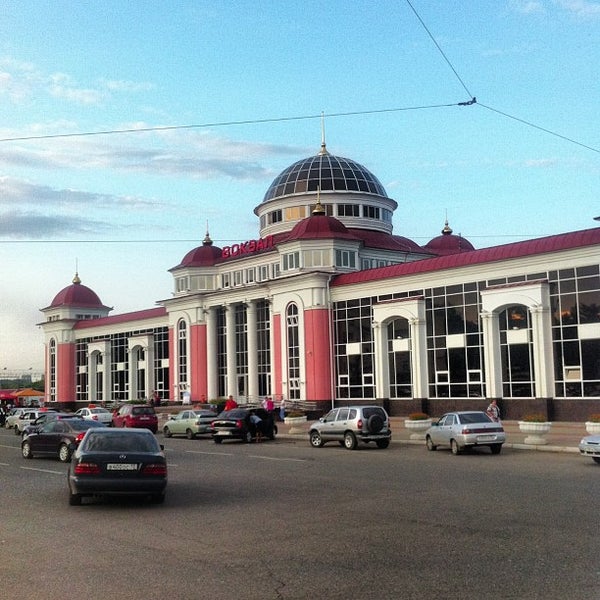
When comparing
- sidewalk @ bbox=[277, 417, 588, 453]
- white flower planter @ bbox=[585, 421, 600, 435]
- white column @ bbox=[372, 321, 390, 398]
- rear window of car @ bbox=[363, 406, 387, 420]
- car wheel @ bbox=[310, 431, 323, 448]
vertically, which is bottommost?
sidewalk @ bbox=[277, 417, 588, 453]

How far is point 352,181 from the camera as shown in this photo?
206 ft

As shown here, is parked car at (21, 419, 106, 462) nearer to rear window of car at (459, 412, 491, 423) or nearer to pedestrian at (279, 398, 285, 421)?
rear window of car at (459, 412, 491, 423)

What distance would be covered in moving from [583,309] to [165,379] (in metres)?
39.9

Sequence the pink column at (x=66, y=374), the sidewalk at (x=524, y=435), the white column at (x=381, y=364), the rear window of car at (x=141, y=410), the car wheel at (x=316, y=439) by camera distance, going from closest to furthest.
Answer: the sidewalk at (x=524, y=435) → the car wheel at (x=316, y=439) → the rear window of car at (x=141, y=410) → the white column at (x=381, y=364) → the pink column at (x=66, y=374)

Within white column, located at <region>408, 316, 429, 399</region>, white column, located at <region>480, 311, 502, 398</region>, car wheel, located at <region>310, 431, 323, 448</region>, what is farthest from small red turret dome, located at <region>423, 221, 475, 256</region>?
car wheel, located at <region>310, 431, 323, 448</region>

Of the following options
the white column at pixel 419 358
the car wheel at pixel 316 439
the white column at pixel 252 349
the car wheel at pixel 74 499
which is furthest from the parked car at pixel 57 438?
the white column at pixel 252 349

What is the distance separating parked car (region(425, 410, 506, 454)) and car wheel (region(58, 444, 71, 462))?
11.8 meters

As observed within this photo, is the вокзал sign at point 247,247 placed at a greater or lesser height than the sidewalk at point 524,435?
greater

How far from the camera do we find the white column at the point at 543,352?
3769cm

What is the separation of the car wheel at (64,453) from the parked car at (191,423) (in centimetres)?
1200

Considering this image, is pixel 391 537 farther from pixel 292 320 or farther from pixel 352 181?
pixel 352 181

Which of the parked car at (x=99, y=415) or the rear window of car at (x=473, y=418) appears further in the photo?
the parked car at (x=99, y=415)

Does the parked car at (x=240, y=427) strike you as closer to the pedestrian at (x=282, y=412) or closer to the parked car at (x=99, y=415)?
the parked car at (x=99, y=415)

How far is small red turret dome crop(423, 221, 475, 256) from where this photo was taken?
227ft
